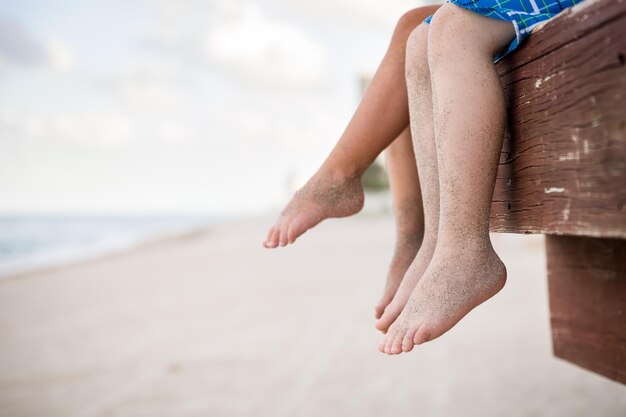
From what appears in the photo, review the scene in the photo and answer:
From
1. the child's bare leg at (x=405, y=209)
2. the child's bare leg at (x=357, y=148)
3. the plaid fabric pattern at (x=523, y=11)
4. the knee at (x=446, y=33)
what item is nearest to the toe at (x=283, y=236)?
the child's bare leg at (x=357, y=148)

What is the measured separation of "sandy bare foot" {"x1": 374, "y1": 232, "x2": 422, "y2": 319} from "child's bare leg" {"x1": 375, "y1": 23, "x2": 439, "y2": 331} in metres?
0.17

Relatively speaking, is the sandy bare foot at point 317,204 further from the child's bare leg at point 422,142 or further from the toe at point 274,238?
the child's bare leg at point 422,142

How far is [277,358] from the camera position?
2.64 metres

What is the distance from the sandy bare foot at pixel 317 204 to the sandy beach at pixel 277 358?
83 centimetres

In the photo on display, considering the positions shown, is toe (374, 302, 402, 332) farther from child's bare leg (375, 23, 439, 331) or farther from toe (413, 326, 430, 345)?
toe (413, 326, 430, 345)

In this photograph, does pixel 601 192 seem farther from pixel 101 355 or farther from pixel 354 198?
pixel 101 355

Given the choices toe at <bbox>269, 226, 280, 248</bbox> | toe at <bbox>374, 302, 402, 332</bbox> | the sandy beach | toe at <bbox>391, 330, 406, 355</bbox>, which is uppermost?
toe at <bbox>269, 226, 280, 248</bbox>

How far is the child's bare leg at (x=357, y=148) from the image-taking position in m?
1.26

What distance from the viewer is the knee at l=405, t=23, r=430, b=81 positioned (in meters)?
1.11

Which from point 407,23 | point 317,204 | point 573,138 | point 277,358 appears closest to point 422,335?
point 573,138

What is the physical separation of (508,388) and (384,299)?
1.02m

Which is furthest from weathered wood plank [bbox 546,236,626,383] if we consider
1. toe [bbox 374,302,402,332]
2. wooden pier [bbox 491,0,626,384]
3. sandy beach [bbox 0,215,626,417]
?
sandy beach [bbox 0,215,626,417]

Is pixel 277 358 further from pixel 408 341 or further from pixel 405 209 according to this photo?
pixel 408 341

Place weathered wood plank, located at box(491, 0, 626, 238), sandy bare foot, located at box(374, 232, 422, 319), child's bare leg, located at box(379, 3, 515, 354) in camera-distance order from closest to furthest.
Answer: weathered wood plank, located at box(491, 0, 626, 238), child's bare leg, located at box(379, 3, 515, 354), sandy bare foot, located at box(374, 232, 422, 319)
